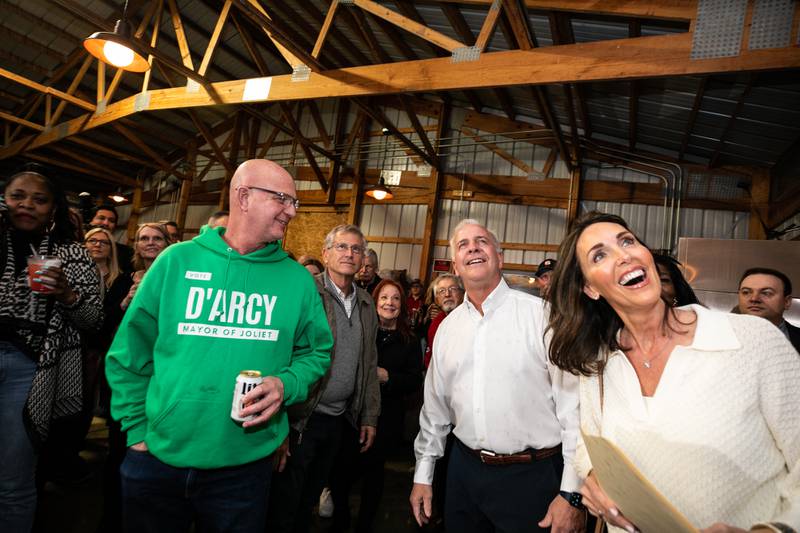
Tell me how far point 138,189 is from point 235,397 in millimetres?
15918

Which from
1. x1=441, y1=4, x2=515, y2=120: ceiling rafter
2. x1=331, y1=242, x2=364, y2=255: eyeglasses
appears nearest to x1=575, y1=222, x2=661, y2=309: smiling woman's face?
x1=331, y1=242, x2=364, y2=255: eyeglasses

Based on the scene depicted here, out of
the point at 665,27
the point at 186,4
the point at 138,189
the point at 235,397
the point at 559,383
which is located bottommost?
the point at 235,397

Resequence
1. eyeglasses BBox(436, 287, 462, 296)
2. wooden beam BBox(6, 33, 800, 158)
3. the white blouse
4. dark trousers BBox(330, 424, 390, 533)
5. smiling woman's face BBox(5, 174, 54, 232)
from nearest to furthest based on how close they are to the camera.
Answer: the white blouse, smiling woman's face BBox(5, 174, 54, 232), dark trousers BBox(330, 424, 390, 533), wooden beam BBox(6, 33, 800, 158), eyeglasses BBox(436, 287, 462, 296)

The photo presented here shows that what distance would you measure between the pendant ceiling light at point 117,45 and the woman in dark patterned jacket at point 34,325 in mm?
3097

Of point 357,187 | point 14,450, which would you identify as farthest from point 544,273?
point 357,187

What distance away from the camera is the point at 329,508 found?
329cm

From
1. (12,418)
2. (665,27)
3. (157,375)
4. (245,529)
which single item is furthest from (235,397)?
(665,27)

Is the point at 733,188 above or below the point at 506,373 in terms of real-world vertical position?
above

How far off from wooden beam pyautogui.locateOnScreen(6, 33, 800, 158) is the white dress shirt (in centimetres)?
330

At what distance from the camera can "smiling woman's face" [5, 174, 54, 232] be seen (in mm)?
1939

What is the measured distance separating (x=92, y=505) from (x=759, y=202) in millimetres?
10056

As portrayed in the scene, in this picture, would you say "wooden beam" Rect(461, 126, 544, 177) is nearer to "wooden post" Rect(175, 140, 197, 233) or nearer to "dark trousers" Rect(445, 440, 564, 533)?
"wooden post" Rect(175, 140, 197, 233)

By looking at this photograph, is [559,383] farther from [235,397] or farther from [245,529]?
[245,529]

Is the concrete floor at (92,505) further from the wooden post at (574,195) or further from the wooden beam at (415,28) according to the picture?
the wooden post at (574,195)
